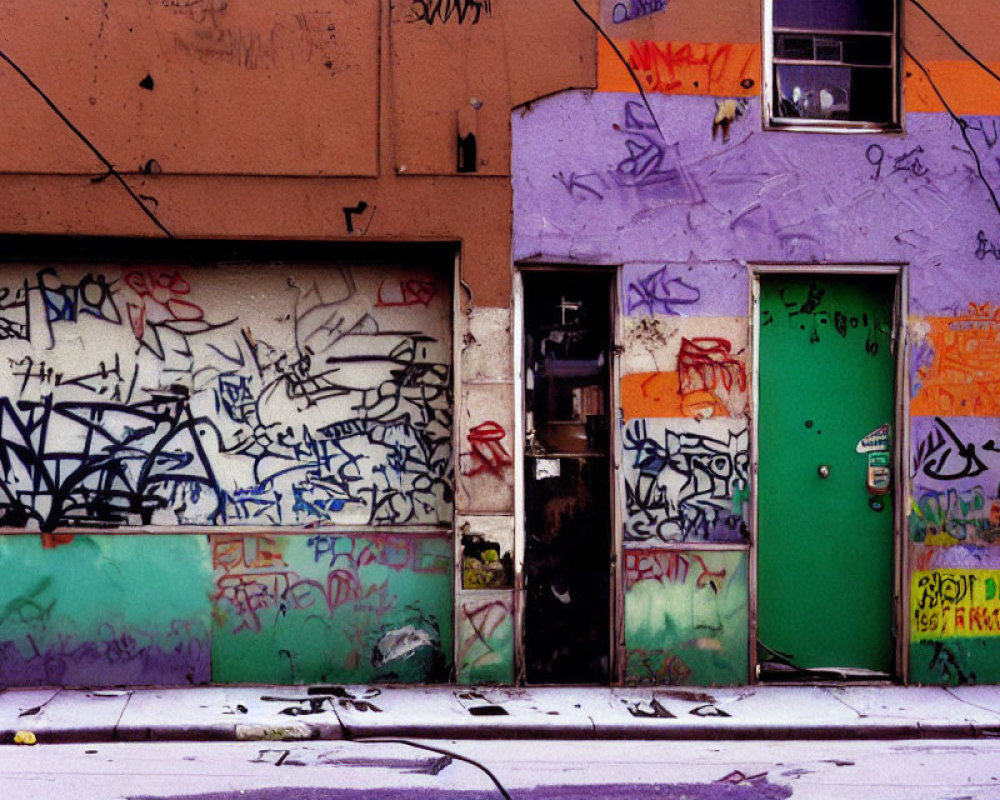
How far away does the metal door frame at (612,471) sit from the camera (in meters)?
8.10

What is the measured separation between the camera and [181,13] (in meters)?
7.88

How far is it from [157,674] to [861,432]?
5.18m

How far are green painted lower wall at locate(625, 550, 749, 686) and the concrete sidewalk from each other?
0.57 ft

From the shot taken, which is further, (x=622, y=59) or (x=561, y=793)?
(x=622, y=59)

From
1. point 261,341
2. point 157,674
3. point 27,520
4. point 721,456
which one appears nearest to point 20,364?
point 27,520

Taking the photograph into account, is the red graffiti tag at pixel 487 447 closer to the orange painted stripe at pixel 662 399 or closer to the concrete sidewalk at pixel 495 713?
the orange painted stripe at pixel 662 399

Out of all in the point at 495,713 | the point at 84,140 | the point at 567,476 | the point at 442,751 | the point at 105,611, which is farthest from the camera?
the point at 567,476

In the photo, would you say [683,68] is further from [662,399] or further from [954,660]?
[954,660]

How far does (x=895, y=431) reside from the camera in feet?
27.5

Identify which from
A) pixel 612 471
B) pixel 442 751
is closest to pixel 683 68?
pixel 612 471

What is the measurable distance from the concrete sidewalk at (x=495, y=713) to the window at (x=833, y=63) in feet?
13.1

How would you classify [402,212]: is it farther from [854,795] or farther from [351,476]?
[854,795]

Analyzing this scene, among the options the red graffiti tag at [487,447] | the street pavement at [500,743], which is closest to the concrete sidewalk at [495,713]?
the street pavement at [500,743]

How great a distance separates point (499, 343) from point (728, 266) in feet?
5.50
